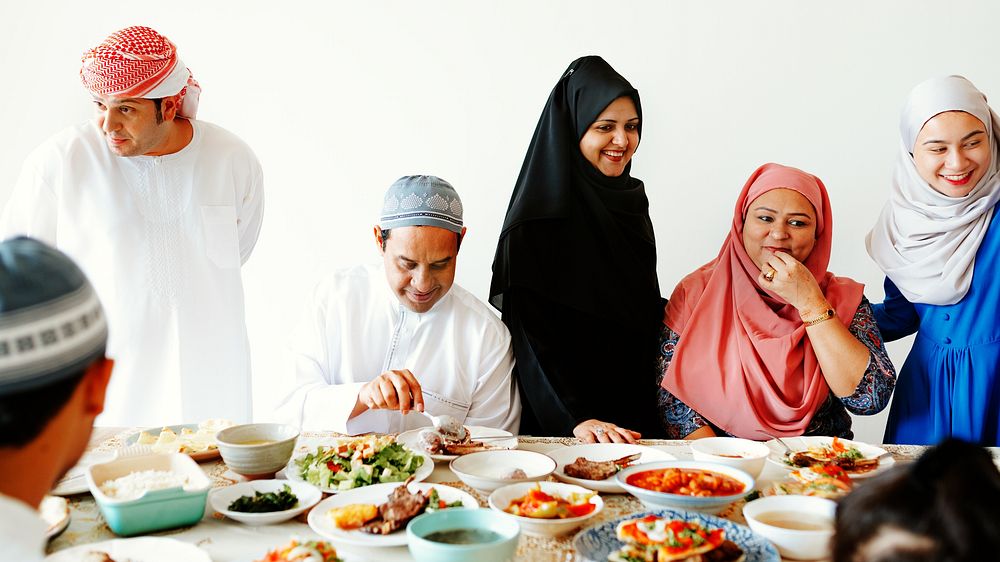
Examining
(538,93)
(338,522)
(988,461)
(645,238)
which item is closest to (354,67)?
(538,93)

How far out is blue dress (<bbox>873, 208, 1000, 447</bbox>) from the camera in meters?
2.56

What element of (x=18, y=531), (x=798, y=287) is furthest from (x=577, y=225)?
(x=18, y=531)

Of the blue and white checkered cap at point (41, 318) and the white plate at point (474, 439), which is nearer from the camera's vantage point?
the blue and white checkered cap at point (41, 318)

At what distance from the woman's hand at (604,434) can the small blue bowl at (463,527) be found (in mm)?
837

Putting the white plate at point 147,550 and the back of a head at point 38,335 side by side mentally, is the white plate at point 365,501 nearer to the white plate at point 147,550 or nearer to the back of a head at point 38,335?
the white plate at point 147,550

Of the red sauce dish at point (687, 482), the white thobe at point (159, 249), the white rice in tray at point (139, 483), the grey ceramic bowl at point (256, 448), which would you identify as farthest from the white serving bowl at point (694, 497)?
the white thobe at point (159, 249)

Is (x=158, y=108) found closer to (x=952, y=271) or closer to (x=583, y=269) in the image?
(x=583, y=269)

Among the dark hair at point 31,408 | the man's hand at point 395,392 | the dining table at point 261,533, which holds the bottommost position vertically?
the dining table at point 261,533

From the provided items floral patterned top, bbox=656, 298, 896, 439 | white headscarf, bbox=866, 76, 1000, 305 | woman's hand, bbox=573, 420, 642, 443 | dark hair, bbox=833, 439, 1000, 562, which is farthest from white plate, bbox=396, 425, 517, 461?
white headscarf, bbox=866, 76, 1000, 305

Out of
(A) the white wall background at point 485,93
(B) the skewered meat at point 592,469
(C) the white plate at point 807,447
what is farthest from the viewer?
(A) the white wall background at point 485,93

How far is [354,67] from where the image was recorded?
165 inches

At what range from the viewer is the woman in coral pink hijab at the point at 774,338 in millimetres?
2500

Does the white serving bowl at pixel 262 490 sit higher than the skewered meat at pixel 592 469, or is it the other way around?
the skewered meat at pixel 592 469

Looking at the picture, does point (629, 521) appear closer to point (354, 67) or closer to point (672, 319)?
point (672, 319)
